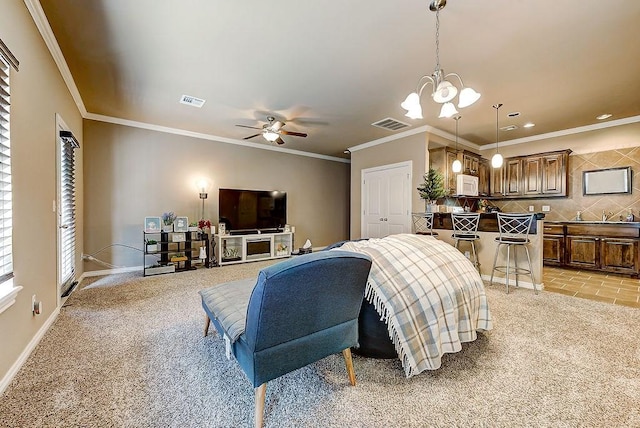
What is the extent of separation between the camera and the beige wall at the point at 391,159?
16.9ft

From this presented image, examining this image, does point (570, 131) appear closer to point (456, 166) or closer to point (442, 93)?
point (456, 166)

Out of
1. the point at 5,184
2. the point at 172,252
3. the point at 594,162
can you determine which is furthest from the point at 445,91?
the point at 594,162

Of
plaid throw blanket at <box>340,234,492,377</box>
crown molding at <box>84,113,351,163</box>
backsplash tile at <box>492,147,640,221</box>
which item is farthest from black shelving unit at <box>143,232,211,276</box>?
backsplash tile at <box>492,147,640,221</box>

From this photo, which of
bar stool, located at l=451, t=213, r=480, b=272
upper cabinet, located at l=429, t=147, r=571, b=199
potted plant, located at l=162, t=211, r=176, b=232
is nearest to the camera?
bar stool, located at l=451, t=213, r=480, b=272

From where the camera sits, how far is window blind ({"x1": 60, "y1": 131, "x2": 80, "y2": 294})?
331 cm

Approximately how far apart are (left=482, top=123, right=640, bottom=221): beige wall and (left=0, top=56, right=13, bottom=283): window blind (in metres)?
7.73

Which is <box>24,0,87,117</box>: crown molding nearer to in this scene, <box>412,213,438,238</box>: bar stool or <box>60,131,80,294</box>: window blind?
<box>60,131,80,294</box>: window blind

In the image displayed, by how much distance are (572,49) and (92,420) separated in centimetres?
474

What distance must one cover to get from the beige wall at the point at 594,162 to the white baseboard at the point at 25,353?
7857mm

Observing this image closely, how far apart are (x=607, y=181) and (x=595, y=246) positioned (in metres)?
1.30

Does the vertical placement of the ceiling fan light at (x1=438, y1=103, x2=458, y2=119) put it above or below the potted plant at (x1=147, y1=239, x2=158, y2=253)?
above

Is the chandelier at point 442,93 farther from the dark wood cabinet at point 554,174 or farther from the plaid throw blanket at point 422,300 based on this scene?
the dark wood cabinet at point 554,174

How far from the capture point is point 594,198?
16.8 ft

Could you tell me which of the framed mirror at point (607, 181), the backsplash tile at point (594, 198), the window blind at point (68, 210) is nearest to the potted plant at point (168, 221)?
the window blind at point (68, 210)
